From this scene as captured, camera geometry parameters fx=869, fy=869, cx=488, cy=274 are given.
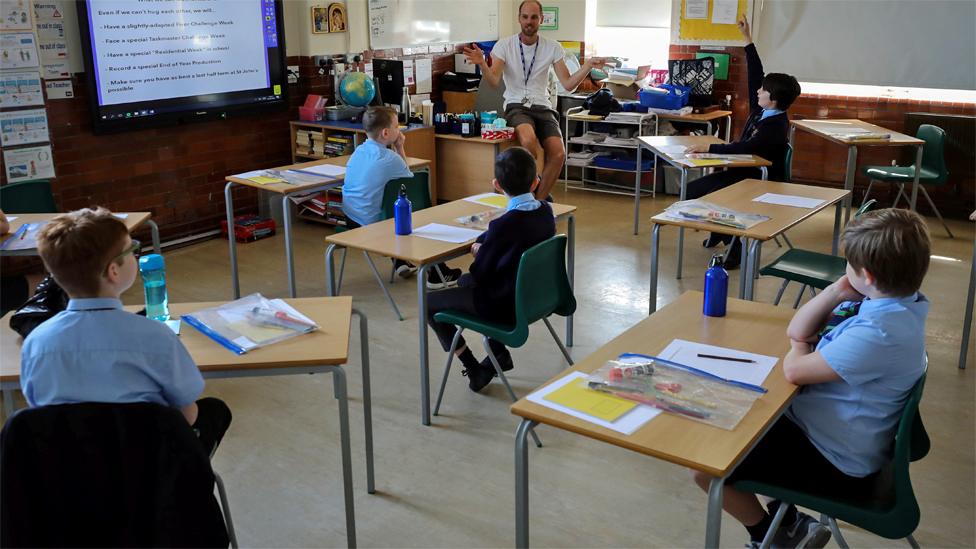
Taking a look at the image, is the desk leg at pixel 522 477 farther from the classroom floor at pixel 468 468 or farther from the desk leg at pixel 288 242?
the desk leg at pixel 288 242

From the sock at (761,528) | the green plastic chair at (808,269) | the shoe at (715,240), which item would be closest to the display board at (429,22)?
the shoe at (715,240)

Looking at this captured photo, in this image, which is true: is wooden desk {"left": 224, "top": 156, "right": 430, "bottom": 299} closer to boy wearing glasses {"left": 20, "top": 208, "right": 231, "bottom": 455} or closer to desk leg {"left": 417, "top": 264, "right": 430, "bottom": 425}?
desk leg {"left": 417, "top": 264, "right": 430, "bottom": 425}

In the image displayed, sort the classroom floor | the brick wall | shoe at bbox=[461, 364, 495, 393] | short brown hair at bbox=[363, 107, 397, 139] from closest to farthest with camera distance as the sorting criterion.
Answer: the classroom floor
shoe at bbox=[461, 364, 495, 393]
short brown hair at bbox=[363, 107, 397, 139]
the brick wall

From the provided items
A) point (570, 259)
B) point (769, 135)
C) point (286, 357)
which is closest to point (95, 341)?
point (286, 357)

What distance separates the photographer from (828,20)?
7.22 metres

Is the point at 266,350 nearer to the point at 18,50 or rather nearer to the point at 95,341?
the point at 95,341

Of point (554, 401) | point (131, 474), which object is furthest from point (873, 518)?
point (131, 474)

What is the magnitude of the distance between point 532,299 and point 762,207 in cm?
154

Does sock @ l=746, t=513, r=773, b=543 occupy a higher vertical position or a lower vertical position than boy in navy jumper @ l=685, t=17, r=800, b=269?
lower

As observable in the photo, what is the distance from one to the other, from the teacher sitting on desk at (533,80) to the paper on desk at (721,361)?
4142 millimetres

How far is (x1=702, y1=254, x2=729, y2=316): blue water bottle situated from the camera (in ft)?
8.95

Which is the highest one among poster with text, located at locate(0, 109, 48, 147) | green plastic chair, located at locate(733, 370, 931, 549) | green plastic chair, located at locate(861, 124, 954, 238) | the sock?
poster with text, located at locate(0, 109, 48, 147)

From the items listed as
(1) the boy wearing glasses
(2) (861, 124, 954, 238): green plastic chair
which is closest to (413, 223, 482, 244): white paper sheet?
(1) the boy wearing glasses

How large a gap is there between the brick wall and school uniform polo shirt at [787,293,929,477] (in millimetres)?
5535
